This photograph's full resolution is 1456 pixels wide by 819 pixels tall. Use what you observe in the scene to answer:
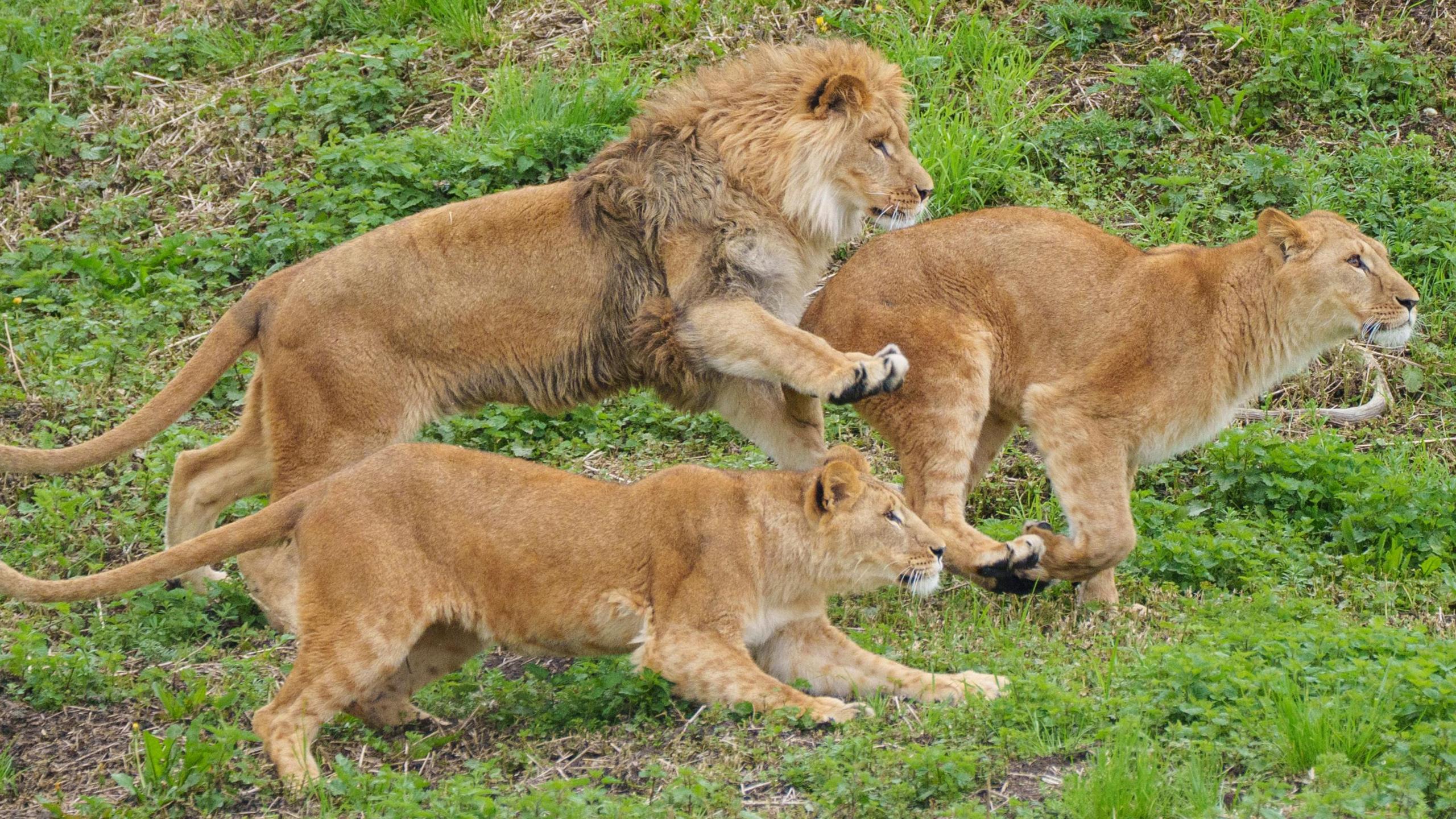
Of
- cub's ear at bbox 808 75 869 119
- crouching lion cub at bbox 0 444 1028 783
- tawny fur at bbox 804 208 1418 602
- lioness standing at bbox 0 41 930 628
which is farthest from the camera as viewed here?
cub's ear at bbox 808 75 869 119

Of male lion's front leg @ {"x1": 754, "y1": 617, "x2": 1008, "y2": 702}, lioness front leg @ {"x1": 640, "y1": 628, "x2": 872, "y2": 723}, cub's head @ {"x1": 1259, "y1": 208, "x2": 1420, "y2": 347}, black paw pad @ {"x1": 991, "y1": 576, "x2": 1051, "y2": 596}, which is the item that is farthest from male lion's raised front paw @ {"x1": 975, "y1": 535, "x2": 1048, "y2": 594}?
cub's head @ {"x1": 1259, "y1": 208, "x2": 1420, "y2": 347}

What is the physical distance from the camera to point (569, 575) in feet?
18.8

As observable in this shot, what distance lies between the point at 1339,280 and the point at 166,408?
188 inches

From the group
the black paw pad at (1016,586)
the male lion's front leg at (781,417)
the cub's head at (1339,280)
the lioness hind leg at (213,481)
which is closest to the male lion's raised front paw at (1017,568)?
the black paw pad at (1016,586)

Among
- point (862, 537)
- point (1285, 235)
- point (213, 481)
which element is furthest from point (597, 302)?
point (1285, 235)

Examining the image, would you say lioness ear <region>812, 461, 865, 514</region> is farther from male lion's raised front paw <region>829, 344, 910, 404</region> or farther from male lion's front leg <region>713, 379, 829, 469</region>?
male lion's front leg <region>713, 379, 829, 469</region>

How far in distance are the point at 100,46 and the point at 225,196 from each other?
2.36 m

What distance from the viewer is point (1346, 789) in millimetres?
4418

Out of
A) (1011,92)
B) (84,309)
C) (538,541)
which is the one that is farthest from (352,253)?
Answer: (1011,92)

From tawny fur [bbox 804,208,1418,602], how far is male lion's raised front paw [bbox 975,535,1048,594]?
0.05 feet

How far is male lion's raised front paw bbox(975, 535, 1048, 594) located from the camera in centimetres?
682

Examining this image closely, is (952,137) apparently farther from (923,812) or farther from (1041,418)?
(923,812)

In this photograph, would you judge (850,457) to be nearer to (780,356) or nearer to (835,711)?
(780,356)

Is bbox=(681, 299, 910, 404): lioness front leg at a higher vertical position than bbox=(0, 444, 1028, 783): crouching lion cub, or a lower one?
higher
